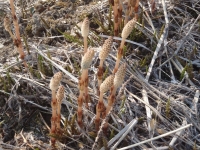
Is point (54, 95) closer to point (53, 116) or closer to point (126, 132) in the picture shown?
point (53, 116)

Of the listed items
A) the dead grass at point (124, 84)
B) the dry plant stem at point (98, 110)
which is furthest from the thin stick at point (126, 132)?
the dry plant stem at point (98, 110)

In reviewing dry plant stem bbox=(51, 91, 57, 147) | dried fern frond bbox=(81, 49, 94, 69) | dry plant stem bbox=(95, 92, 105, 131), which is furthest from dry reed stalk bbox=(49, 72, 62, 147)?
dry plant stem bbox=(95, 92, 105, 131)

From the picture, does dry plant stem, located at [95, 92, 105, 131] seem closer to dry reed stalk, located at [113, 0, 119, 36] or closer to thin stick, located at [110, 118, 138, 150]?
thin stick, located at [110, 118, 138, 150]

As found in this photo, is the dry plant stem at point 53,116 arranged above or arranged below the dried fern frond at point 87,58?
below

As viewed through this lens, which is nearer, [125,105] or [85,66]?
[85,66]

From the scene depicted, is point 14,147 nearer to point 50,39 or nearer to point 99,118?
point 99,118

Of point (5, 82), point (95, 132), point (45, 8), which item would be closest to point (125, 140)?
point (95, 132)

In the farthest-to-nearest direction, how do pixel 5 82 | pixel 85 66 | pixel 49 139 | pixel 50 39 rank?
1. pixel 50 39
2. pixel 5 82
3. pixel 49 139
4. pixel 85 66

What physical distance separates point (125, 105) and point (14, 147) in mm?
740

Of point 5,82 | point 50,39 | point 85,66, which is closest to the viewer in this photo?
point 85,66

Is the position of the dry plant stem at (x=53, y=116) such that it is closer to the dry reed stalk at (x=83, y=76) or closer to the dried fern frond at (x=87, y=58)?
the dry reed stalk at (x=83, y=76)

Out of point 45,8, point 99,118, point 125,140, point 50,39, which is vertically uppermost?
point 45,8

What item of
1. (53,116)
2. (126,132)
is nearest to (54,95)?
(53,116)

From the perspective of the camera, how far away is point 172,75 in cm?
245
